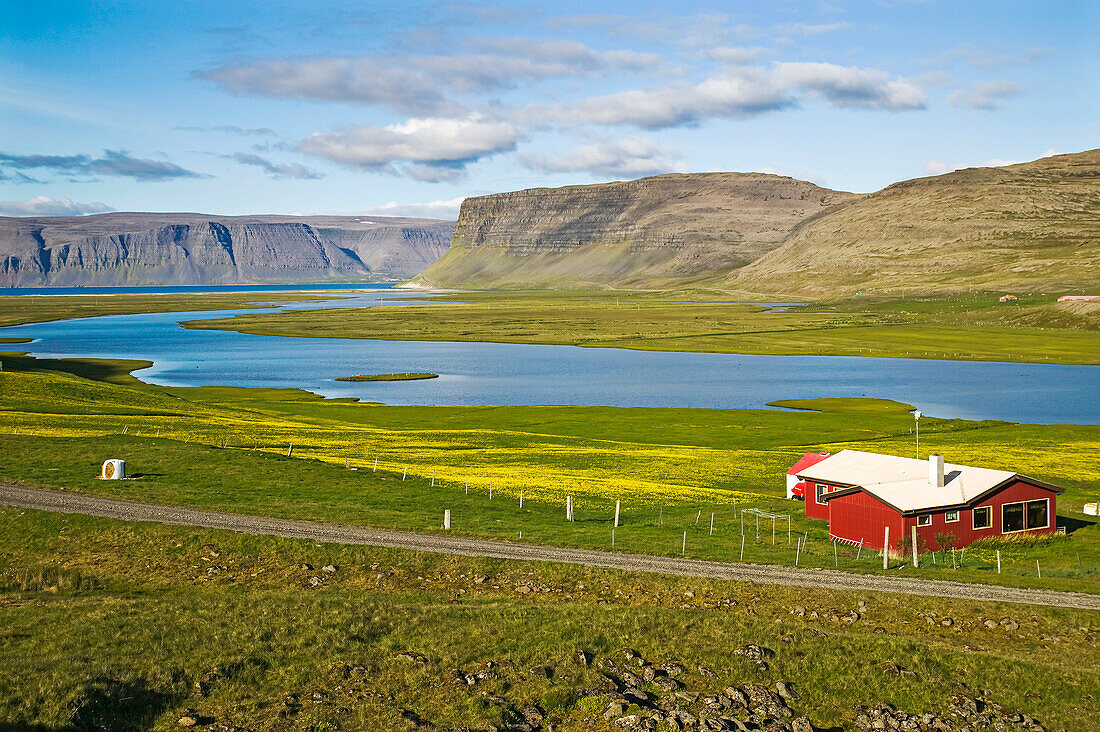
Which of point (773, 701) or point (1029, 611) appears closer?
point (773, 701)

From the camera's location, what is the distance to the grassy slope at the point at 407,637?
21.2 metres

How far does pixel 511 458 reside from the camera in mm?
64562

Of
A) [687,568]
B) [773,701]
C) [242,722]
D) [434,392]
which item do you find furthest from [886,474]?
[434,392]

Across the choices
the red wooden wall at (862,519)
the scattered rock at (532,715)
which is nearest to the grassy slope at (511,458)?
the red wooden wall at (862,519)

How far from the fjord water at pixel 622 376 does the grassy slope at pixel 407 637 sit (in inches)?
2851

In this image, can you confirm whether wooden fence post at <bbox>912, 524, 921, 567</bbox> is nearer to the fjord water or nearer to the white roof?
the white roof

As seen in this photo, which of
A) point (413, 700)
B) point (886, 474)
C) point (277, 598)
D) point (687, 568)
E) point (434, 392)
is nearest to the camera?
point (413, 700)

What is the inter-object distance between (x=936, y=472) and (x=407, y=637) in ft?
92.8

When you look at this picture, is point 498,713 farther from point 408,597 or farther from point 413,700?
point 408,597

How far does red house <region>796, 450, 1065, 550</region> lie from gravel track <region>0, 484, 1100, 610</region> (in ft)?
26.2

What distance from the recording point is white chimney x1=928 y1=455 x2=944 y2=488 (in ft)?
141

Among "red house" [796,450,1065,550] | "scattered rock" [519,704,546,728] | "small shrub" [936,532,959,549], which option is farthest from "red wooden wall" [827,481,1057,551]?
"scattered rock" [519,704,546,728]

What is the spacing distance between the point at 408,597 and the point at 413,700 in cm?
733

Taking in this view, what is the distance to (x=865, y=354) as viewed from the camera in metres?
160
